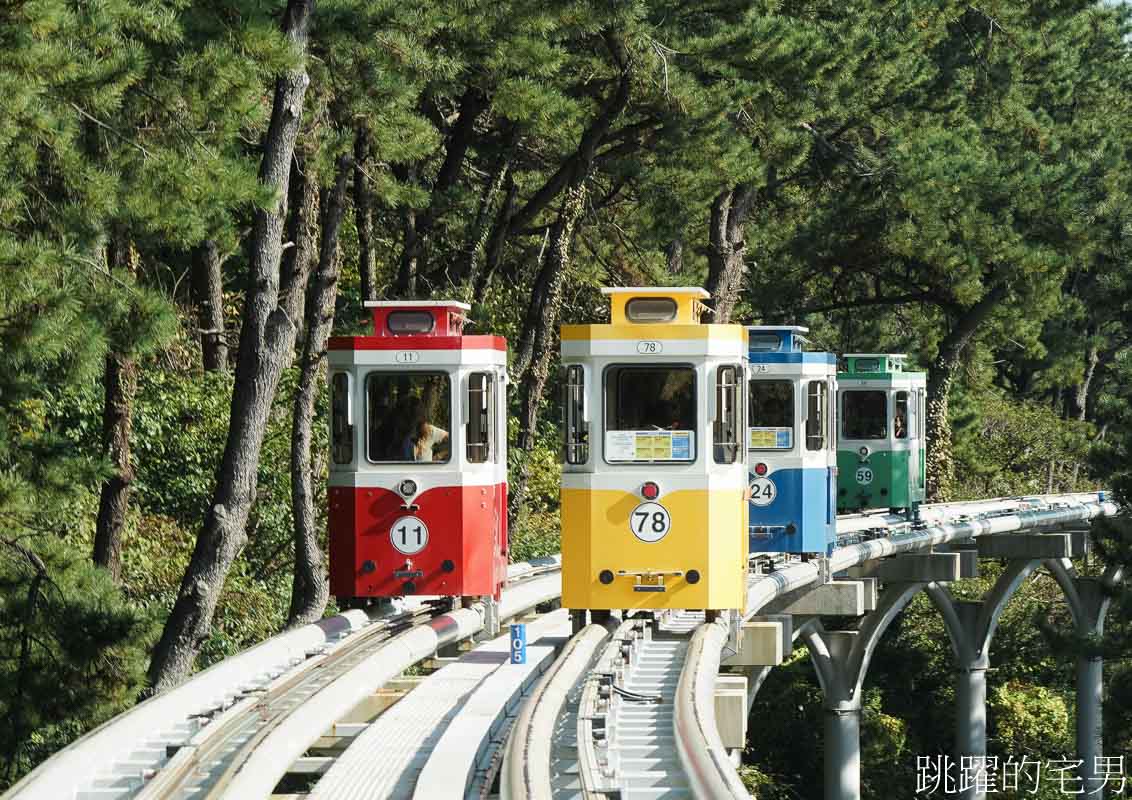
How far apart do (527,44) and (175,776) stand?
12.2 meters

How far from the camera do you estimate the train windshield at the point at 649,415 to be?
13.9m

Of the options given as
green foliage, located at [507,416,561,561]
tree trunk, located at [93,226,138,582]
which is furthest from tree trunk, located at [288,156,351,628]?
green foliage, located at [507,416,561,561]

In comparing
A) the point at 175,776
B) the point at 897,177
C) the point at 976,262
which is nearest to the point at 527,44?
the point at 175,776

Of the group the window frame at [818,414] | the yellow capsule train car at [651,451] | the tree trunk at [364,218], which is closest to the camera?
the yellow capsule train car at [651,451]

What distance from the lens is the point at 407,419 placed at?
584 inches

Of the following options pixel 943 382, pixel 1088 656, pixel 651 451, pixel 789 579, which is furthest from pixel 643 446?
pixel 943 382

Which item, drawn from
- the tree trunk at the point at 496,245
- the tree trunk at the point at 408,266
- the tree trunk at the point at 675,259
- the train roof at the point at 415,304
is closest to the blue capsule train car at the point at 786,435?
the tree trunk at the point at 408,266

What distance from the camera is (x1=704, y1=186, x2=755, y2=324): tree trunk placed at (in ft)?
94.6

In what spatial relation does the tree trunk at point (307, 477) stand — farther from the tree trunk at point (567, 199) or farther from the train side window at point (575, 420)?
the tree trunk at point (567, 199)

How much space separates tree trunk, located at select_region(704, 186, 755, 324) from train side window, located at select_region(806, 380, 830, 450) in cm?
793

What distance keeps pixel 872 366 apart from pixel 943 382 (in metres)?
13.1

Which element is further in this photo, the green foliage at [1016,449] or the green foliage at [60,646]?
the green foliage at [1016,449]

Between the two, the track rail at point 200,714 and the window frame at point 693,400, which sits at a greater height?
the window frame at point 693,400

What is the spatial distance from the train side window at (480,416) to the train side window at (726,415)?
1.86 metres
